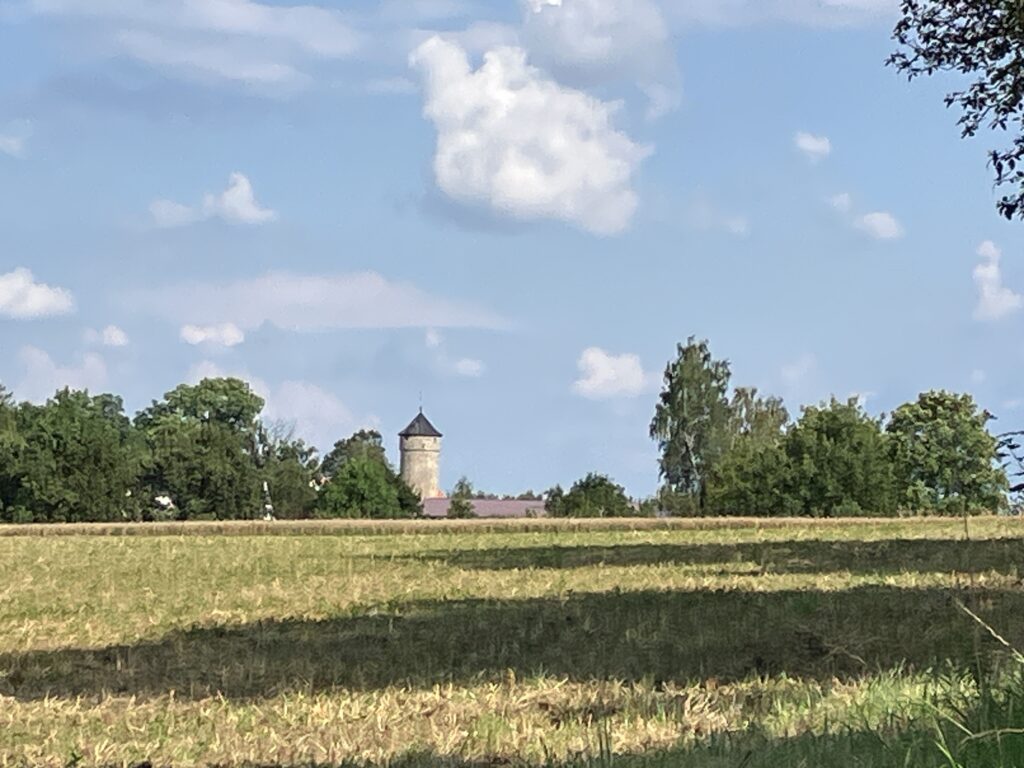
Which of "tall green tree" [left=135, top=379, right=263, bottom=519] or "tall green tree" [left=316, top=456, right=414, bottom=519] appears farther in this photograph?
"tall green tree" [left=316, top=456, right=414, bottom=519]

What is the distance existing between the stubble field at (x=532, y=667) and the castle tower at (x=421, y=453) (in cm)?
15144

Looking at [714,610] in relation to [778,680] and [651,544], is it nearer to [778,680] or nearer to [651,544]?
[778,680]

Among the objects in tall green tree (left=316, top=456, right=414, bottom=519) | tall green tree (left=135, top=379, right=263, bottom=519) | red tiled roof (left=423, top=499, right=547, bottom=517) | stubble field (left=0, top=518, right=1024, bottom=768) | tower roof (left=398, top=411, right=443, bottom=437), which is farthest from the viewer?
tower roof (left=398, top=411, right=443, bottom=437)

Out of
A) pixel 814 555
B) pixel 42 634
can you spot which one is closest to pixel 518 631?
pixel 42 634

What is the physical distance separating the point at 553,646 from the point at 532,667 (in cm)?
156

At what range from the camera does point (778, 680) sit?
391 inches

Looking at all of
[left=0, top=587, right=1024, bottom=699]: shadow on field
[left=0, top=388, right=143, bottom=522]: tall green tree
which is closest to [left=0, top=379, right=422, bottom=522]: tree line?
[left=0, top=388, right=143, bottom=522]: tall green tree

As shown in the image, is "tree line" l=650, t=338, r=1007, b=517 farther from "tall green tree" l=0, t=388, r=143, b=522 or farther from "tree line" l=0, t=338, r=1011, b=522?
"tall green tree" l=0, t=388, r=143, b=522

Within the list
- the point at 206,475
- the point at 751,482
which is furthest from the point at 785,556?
the point at 206,475

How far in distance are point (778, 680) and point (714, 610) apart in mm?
5680

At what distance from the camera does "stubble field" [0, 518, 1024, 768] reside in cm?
701

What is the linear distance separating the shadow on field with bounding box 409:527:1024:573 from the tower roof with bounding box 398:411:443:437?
5533 inches

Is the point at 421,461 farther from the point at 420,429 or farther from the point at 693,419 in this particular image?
the point at 693,419

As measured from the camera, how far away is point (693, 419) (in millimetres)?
103875
